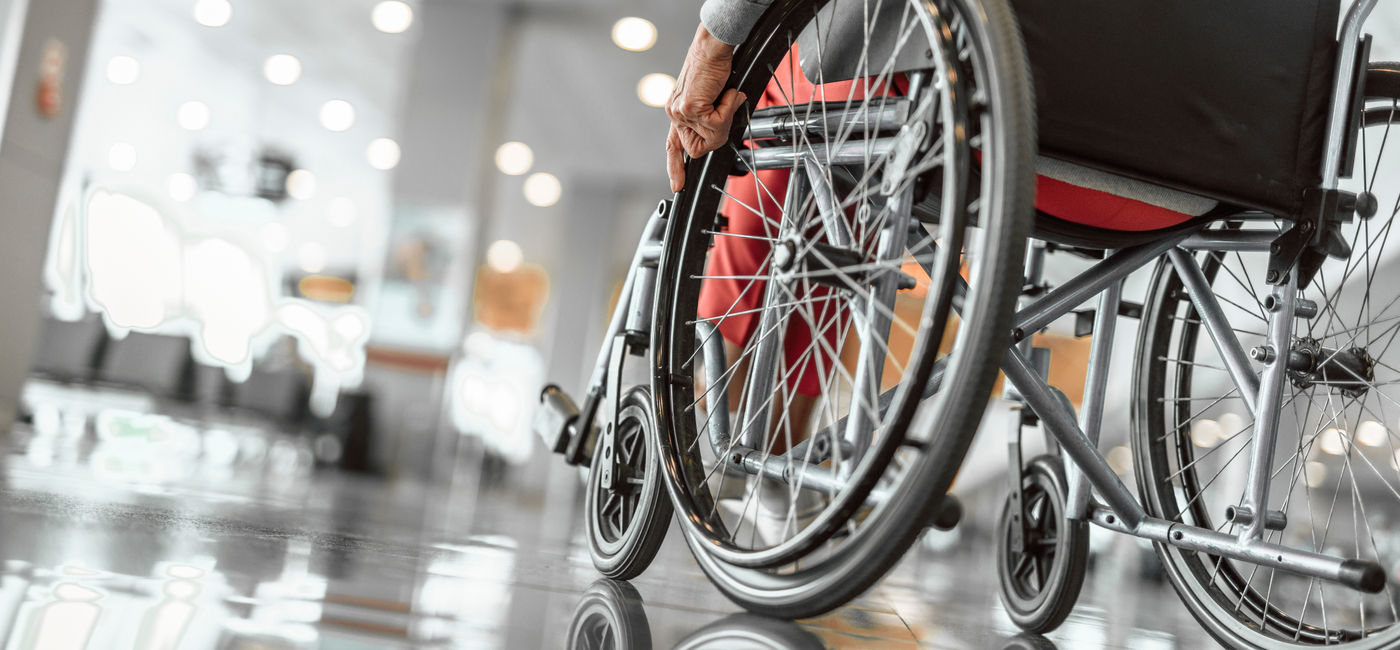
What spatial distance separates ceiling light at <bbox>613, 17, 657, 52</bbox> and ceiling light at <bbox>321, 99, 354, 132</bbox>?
11.6ft

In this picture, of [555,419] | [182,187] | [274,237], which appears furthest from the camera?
[274,237]

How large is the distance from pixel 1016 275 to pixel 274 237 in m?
Answer: 9.22

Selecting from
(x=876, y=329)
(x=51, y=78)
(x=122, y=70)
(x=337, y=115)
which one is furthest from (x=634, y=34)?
(x=876, y=329)

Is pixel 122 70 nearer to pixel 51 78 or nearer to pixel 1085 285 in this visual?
pixel 51 78

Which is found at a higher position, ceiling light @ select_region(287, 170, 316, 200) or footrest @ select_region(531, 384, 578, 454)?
ceiling light @ select_region(287, 170, 316, 200)

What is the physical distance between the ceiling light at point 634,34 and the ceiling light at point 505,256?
634 centimetres

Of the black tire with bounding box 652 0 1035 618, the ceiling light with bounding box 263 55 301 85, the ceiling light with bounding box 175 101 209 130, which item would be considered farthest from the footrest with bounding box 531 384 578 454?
the ceiling light with bounding box 175 101 209 130

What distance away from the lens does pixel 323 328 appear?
336 inches

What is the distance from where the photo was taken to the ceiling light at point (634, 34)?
5512mm

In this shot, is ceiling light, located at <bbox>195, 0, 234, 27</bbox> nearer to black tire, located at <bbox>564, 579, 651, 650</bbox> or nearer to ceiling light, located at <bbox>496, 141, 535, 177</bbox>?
ceiling light, located at <bbox>496, 141, 535, 177</bbox>

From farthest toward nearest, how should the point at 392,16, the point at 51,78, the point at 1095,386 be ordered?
1. the point at 392,16
2. the point at 51,78
3. the point at 1095,386

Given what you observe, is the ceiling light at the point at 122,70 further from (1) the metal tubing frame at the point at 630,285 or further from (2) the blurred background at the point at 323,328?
(1) the metal tubing frame at the point at 630,285

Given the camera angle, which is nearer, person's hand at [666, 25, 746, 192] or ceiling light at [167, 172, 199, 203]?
person's hand at [666, 25, 746, 192]

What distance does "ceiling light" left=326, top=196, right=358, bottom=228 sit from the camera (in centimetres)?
1072
